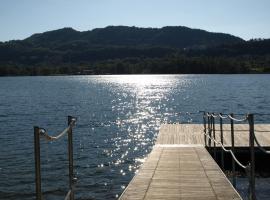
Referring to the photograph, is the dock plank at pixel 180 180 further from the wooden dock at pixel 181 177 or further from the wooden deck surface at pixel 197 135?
the wooden deck surface at pixel 197 135

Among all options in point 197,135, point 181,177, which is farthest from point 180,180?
point 197,135

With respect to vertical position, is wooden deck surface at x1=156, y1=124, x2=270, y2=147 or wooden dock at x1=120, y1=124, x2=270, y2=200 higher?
wooden dock at x1=120, y1=124, x2=270, y2=200

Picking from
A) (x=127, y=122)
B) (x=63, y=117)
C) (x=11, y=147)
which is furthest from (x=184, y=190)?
(x=63, y=117)

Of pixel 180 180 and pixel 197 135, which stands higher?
pixel 180 180

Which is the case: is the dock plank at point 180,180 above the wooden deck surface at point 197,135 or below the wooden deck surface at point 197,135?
above

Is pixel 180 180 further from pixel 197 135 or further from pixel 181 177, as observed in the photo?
pixel 197 135

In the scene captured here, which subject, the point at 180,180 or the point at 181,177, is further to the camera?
the point at 181,177

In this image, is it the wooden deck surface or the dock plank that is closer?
the dock plank

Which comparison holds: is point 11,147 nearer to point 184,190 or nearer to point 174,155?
point 174,155

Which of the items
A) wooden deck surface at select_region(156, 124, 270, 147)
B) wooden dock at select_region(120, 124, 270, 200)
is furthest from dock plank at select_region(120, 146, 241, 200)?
wooden deck surface at select_region(156, 124, 270, 147)

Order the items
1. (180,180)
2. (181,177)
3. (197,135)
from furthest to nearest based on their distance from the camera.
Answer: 1. (197,135)
2. (181,177)
3. (180,180)

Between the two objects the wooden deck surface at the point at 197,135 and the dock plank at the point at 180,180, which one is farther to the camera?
the wooden deck surface at the point at 197,135

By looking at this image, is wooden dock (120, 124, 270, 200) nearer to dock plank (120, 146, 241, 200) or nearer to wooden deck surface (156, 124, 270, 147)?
dock plank (120, 146, 241, 200)

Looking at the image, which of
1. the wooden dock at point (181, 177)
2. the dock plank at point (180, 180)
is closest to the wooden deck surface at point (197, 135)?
the wooden dock at point (181, 177)
